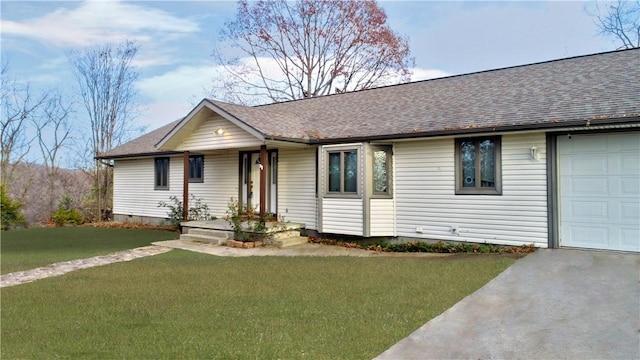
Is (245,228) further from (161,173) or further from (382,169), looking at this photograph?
(161,173)

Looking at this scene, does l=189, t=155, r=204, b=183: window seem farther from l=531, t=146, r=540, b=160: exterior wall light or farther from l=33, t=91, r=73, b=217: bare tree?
l=33, t=91, r=73, b=217: bare tree

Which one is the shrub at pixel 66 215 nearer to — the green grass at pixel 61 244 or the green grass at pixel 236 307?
the green grass at pixel 61 244

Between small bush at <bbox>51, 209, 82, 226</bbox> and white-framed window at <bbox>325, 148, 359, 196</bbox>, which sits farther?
small bush at <bbox>51, 209, 82, 226</bbox>

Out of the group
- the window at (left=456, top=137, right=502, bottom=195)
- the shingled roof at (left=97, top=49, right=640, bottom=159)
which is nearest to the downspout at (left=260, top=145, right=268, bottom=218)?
the shingled roof at (left=97, top=49, right=640, bottom=159)

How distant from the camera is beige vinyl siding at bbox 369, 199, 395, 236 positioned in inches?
390

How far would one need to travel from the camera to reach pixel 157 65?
805 inches

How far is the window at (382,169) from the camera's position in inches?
397

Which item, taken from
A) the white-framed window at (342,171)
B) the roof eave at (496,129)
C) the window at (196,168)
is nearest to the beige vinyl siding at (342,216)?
the white-framed window at (342,171)

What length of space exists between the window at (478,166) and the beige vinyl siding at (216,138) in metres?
4.93

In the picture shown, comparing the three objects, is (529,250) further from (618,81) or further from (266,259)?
(266,259)

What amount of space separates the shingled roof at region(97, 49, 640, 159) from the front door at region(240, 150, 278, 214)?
1637 mm

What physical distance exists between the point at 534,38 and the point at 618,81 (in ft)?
31.3

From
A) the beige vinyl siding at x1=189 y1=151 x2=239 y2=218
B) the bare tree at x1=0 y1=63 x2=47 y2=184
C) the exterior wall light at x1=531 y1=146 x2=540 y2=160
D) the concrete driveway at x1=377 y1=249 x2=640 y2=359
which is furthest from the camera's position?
the bare tree at x1=0 y1=63 x2=47 y2=184

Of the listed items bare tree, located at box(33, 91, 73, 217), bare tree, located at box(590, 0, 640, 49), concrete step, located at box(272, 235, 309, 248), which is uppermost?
bare tree, located at box(590, 0, 640, 49)
